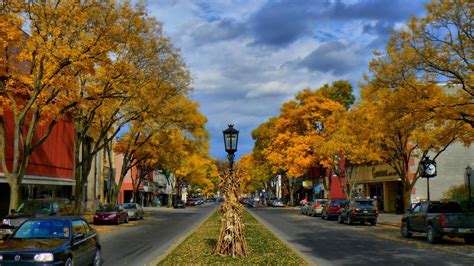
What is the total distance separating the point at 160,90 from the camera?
30844 millimetres

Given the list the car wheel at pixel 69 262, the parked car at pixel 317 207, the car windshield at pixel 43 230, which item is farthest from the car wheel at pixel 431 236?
the parked car at pixel 317 207

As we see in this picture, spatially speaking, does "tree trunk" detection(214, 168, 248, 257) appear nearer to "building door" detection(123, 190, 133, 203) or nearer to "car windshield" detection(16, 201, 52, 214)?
"car windshield" detection(16, 201, 52, 214)

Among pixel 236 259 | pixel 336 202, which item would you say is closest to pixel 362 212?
pixel 336 202

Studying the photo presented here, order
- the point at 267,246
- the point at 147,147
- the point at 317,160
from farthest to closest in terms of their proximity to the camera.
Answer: the point at 317,160
the point at 147,147
the point at 267,246

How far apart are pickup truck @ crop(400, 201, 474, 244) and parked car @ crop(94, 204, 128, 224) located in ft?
63.0

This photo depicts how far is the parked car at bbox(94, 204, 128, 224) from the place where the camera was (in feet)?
109

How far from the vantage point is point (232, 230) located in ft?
46.2

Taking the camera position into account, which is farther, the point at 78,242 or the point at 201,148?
the point at 201,148

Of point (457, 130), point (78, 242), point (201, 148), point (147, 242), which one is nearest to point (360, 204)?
point (457, 130)

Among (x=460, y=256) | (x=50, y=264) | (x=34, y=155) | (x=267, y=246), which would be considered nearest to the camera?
(x=50, y=264)

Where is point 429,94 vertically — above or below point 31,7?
below

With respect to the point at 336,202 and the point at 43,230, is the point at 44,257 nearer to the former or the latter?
the point at 43,230

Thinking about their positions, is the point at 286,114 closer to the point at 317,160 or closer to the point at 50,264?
the point at 317,160

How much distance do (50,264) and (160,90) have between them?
71.2 ft
